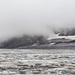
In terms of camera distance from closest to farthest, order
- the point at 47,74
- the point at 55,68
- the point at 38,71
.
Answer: the point at 47,74
the point at 38,71
the point at 55,68

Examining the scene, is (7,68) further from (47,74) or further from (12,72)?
(47,74)

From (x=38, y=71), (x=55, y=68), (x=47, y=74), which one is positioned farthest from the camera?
(x=55, y=68)

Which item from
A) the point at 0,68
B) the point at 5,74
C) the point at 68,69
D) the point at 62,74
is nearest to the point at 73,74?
the point at 62,74

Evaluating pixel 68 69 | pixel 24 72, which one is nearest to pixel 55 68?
pixel 68 69

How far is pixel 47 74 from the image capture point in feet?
176

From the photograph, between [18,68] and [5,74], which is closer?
[5,74]

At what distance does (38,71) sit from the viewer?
57094mm

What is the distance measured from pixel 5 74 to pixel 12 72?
2558mm

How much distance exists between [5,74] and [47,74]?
5.53 metres

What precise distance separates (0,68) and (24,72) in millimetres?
6979

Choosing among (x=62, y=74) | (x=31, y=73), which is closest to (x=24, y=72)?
(x=31, y=73)

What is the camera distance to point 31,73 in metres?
55.1

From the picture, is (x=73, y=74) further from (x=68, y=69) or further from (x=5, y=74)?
(x=5, y=74)

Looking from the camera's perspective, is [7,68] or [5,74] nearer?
[5,74]
